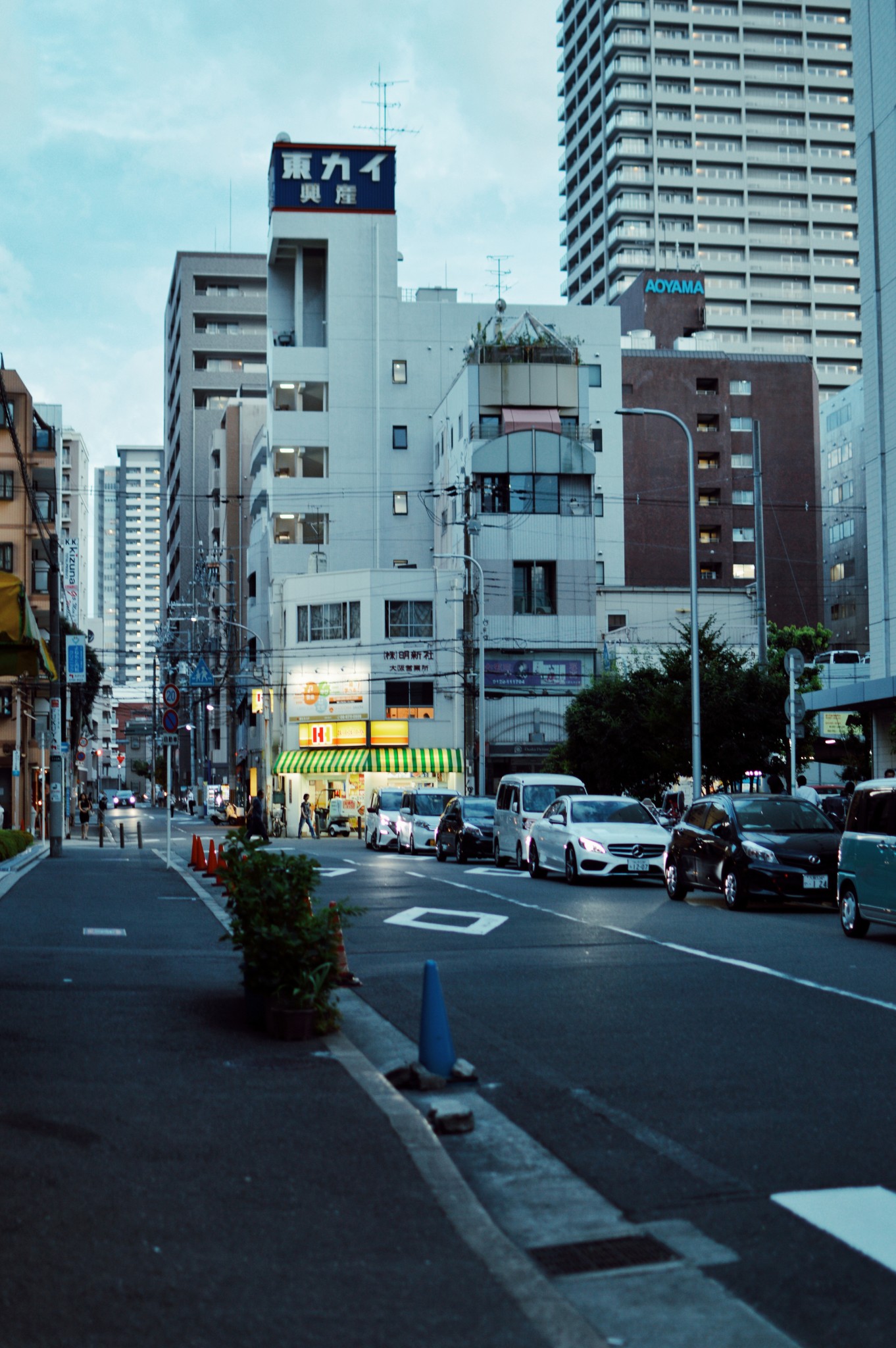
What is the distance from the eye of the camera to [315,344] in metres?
84.7

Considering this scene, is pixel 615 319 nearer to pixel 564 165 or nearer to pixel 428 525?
pixel 428 525

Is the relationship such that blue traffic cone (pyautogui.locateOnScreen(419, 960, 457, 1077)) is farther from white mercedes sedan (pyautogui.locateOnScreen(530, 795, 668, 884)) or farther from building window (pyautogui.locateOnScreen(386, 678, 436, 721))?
building window (pyautogui.locateOnScreen(386, 678, 436, 721))

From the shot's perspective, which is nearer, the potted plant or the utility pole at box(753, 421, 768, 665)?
the potted plant

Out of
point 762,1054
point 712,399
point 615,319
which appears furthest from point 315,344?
point 762,1054

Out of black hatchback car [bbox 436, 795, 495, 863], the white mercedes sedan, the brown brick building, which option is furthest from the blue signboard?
the white mercedes sedan

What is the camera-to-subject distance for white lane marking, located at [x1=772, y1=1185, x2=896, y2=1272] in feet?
17.5

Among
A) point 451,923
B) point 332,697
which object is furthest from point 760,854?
point 332,697

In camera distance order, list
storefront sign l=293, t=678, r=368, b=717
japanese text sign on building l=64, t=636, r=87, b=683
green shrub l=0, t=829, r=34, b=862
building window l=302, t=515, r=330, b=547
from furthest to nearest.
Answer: building window l=302, t=515, r=330, b=547, storefront sign l=293, t=678, r=368, b=717, japanese text sign on building l=64, t=636, r=87, b=683, green shrub l=0, t=829, r=34, b=862

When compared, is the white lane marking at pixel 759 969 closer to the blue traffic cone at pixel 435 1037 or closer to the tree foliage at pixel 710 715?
the blue traffic cone at pixel 435 1037

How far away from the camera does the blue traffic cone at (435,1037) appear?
8.34 meters

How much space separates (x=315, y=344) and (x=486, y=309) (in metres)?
10.2

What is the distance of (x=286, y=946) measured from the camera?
9719 mm

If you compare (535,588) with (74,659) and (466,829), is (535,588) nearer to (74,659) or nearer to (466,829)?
(74,659)

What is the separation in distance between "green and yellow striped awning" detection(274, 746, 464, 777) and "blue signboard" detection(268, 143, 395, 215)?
33343mm
